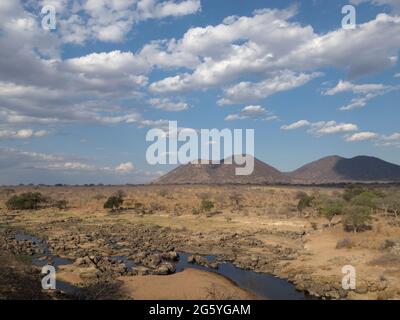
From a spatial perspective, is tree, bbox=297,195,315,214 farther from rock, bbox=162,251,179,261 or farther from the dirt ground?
rock, bbox=162,251,179,261

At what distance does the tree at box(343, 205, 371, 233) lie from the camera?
124ft

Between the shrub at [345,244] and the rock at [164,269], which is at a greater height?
the shrub at [345,244]

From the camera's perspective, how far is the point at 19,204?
6500 cm

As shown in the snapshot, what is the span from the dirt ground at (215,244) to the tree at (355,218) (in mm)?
1119

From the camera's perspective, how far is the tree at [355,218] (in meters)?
37.8

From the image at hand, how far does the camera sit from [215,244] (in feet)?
122

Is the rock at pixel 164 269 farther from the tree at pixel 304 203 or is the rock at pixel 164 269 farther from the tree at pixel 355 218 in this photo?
the tree at pixel 304 203

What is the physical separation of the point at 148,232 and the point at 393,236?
22.6 metres

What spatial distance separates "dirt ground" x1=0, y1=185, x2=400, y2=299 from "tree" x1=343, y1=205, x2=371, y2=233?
1119mm

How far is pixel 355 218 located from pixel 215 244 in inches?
500

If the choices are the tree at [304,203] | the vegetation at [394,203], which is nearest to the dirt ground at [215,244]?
the tree at [304,203]

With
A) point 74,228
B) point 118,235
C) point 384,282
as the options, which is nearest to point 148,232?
point 118,235
